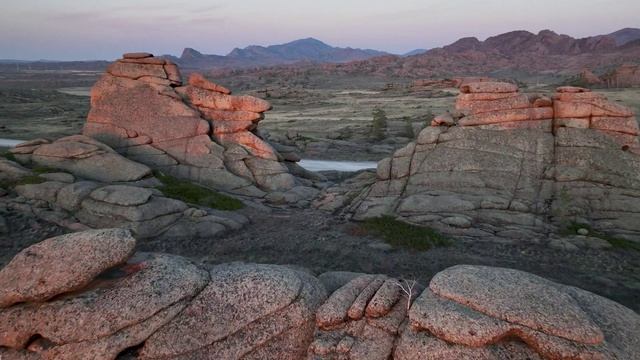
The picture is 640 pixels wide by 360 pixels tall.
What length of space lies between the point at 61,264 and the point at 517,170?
26008 millimetres

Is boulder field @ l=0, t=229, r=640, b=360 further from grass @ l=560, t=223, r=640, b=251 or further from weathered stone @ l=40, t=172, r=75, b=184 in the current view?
weathered stone @ l=40, t=172, r=75, b=184

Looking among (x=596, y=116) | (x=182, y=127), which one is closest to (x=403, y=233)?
(x=596, y=116)

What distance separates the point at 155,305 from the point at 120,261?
2.00m

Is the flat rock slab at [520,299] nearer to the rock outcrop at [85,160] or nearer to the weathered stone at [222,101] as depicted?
the rock outcrop at [85,160]

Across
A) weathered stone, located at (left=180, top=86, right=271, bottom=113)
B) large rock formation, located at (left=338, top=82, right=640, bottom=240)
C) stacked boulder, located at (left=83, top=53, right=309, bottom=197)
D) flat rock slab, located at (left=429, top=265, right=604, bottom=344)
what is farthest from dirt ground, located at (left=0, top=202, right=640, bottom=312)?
weathered stone, located at (left=180, top=86, right=271, bottom=113)

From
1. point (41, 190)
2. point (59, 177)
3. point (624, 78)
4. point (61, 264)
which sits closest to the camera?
point (61, 264)

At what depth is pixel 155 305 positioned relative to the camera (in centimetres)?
1363

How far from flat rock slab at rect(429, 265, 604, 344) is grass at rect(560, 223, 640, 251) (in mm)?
13781

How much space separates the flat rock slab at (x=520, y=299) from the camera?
1238 cm

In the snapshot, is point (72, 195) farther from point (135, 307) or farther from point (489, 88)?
point (489, 88)

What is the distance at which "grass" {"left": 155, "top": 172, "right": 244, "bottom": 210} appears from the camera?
1204 inches

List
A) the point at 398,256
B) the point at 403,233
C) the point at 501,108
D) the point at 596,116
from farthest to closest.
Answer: the point at 501,108
the point at 596,116
the point at 403,233
the point at 398,256

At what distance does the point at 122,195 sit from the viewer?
91.9ft

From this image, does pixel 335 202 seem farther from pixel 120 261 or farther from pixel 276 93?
pixel 276 93
